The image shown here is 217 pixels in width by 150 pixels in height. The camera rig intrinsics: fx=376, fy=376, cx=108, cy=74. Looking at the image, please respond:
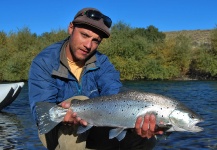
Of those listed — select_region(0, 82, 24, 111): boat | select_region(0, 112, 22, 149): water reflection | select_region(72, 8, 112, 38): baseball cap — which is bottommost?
select_region(0, 112, 22, 149): water reflection

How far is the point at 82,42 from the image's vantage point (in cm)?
446

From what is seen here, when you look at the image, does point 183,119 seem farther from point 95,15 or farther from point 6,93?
point 6,93

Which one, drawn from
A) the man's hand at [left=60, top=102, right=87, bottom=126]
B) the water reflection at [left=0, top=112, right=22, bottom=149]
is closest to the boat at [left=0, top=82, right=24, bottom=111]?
the water reflection at [left=0, top=112, right=22, bottom=149]

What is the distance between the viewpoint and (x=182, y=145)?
27.3ft

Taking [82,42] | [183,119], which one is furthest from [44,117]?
[183,119]

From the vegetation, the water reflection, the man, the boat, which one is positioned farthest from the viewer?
the vegetation

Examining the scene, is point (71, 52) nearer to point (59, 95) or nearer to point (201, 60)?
point (59, 95)

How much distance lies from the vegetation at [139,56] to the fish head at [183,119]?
148 ft

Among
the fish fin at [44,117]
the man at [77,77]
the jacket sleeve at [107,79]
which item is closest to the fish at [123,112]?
the fish fin at [44,117]

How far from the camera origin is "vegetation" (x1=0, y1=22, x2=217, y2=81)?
162 ft

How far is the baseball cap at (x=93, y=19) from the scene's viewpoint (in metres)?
4.49

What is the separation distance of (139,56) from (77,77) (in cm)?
4726

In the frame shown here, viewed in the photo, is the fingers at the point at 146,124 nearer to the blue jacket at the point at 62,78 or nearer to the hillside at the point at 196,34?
the blue jacket at the point at 62,78

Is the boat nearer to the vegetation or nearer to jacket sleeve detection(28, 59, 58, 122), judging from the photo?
jacket sleeve detection(28, 59, 58, 122)
